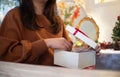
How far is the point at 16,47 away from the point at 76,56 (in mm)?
139

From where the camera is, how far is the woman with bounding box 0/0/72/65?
44cm

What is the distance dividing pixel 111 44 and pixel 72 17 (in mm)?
304

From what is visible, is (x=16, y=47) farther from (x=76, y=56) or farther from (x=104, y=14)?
(x=104, y=14)

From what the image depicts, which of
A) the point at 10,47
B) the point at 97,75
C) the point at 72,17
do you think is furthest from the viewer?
the point at 72,17

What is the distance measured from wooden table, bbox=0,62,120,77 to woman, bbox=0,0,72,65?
16 cm

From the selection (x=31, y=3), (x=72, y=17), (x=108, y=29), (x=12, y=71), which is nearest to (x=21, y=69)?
(x=12, y=71)

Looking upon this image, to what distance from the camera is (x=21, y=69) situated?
24 cm

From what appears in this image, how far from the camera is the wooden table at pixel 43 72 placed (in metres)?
0.20

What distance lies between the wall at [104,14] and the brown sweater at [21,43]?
921 millimetres

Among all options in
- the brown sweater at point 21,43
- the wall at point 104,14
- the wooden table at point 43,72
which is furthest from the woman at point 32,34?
the wall at point 104,14

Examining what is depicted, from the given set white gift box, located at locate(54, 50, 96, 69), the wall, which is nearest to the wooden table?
white gift box, located at locate(54, 50, 96, 69)

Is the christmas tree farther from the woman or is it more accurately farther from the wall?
the woman

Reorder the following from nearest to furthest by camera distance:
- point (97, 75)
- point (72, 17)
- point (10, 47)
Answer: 1. point (97, 75)
2. point (10, 47)
3. point (72, 17)

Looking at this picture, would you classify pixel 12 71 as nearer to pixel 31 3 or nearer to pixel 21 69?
pixel 21 69
